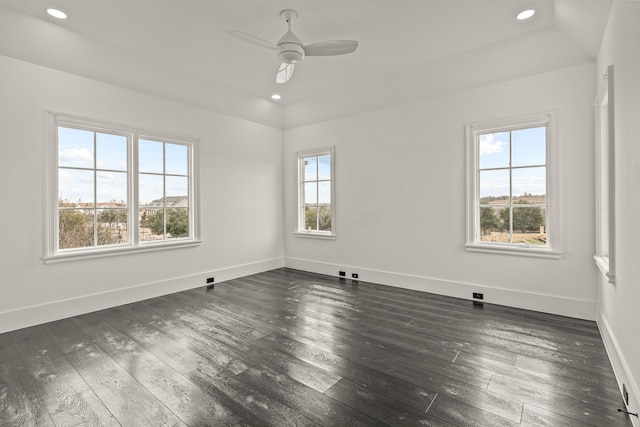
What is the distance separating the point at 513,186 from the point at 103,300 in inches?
198

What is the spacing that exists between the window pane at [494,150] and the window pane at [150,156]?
426 centimetres

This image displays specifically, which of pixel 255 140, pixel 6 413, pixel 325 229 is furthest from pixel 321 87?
pixel 6 413

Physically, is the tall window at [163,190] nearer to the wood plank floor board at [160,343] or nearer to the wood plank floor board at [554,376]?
the wood plank floor board at [160,343]

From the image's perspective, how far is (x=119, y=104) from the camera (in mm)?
3793

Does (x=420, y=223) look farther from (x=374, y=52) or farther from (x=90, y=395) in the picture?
(x=90, y=395)

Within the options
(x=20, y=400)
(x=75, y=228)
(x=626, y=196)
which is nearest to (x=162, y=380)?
(x=20, y=400)

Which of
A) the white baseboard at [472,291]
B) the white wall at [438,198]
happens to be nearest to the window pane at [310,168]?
the white wall at [438,198]

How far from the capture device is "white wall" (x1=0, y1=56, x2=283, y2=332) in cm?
307

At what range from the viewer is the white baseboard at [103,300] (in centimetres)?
309

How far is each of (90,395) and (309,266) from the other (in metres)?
3.84

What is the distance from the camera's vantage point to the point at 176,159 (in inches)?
178

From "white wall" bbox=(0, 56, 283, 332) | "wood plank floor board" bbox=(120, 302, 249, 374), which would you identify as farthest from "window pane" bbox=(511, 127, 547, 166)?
"white wall" bbox=(0, 56, 283, 332)

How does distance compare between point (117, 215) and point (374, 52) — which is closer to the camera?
point (374, 52)

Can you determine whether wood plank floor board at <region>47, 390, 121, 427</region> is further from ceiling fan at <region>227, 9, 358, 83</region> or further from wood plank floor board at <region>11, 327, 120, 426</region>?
ceiling fan at <region>227, 9, 358, 83</region>
